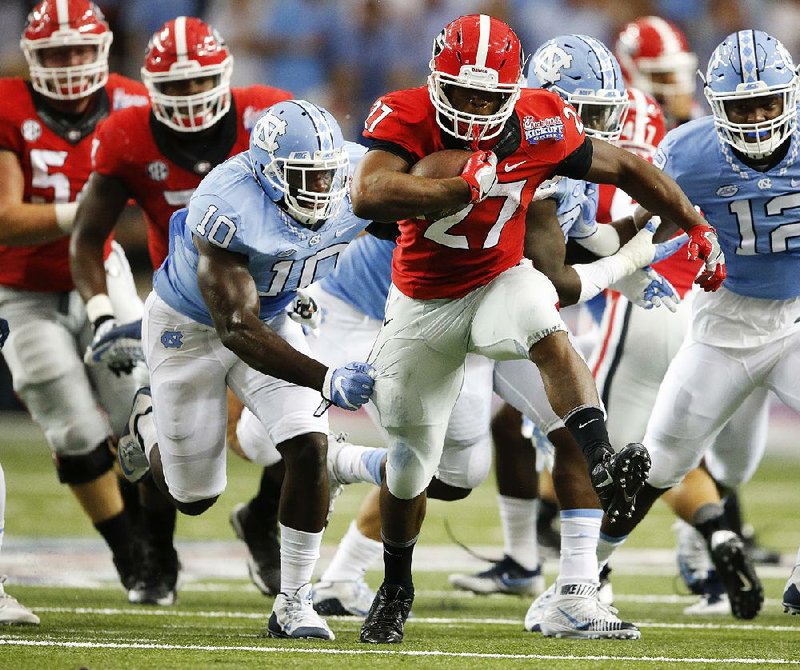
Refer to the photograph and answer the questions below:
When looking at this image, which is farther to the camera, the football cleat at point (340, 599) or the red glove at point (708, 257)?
the football cleat at point (340, 599)

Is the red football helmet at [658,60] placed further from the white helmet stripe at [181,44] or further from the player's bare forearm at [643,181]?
the player's bare forearm at [643,181]

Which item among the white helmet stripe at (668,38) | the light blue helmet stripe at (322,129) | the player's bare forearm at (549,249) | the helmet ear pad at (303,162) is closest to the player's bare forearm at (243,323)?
the helmet ear pad at (303,162)

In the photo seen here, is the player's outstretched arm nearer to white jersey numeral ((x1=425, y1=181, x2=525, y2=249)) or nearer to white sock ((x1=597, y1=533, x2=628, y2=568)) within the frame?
white jersey numeral ((x1=425, y1=181, x2=525, y2=249))

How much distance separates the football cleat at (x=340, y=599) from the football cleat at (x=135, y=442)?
694 mm

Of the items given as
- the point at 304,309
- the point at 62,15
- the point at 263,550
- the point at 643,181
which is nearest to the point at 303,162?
the point at 304,309

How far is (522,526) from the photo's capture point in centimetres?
511

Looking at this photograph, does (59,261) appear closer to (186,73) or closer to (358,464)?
(186,73)

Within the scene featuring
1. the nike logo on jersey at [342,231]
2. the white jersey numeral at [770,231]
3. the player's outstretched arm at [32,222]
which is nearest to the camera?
the nike logo on jersey at [342,231]

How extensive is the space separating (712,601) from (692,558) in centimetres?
28

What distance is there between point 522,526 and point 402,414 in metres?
1.47

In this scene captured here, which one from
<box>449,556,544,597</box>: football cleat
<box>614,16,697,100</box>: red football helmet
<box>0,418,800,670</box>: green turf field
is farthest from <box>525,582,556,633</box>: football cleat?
<box>614,16,697,100</box>: red football helmet

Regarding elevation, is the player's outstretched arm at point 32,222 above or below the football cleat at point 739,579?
above

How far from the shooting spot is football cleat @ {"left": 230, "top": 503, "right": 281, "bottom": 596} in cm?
494

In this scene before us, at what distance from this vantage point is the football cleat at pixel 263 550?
16.2ft
